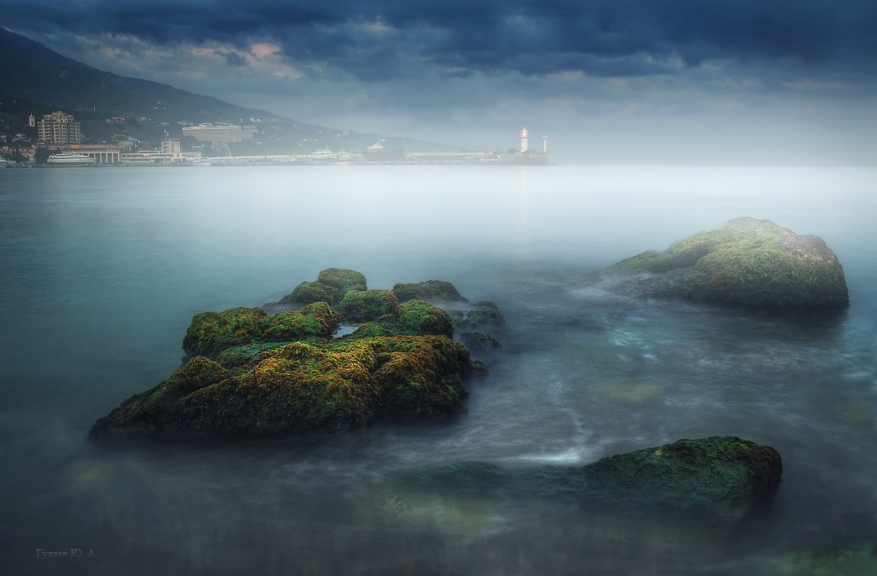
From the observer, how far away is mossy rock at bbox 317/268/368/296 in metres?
15.8

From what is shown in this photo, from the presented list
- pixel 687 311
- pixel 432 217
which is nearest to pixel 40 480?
pixel 687 311

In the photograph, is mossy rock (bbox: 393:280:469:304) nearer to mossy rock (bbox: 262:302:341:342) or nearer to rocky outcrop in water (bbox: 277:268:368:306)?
rocky outcrop in water (bbox: 277:268:368:306)

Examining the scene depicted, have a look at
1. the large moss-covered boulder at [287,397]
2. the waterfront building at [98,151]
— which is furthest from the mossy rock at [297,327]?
the waterfront building at [98,151]

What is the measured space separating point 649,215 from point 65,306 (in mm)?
40917

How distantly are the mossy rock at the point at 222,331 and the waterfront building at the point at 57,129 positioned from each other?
6706 inches

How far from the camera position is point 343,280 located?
16.1 metres

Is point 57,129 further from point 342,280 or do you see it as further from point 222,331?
point 222,331

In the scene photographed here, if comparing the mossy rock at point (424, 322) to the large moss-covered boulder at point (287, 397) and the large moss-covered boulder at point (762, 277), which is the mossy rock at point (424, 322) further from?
the large moss-covered boulder at point (762, 277)

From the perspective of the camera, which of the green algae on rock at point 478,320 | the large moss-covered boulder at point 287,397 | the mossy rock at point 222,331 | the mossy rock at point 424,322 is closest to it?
the large moss-covered boulder at point 287,397

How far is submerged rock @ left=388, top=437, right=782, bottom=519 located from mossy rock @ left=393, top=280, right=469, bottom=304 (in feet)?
27.1

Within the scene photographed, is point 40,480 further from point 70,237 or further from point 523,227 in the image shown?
point 523,227

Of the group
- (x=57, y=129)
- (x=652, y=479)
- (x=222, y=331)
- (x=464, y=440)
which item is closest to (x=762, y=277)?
(x=652, y=479)

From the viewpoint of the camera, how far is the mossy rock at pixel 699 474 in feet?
21.4

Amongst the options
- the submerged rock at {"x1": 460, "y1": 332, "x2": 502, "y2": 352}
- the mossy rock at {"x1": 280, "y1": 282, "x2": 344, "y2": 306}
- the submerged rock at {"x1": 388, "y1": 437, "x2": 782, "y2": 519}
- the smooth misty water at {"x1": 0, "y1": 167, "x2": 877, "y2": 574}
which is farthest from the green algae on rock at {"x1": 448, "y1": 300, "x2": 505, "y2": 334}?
the submerged rock at {"x1": 388, "y1": 437, "x2": 782, "y2": 519}
